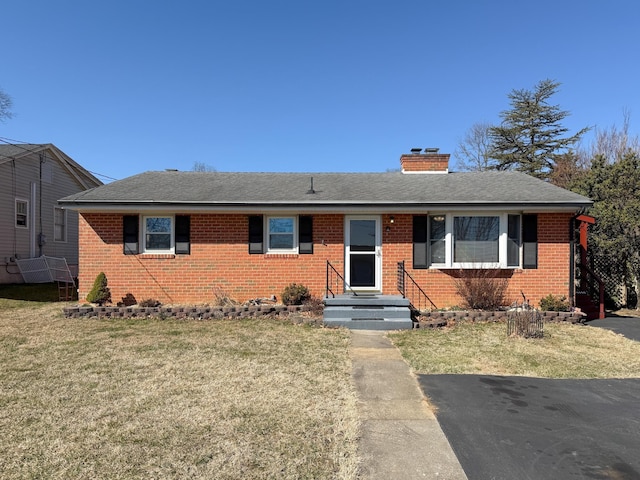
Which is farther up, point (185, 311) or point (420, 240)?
point (420, 240)

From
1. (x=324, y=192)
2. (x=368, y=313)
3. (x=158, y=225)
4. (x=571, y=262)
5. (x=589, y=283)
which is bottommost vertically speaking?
(x=368, y=313)

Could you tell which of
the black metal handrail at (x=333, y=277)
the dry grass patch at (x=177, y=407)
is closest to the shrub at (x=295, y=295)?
the black metal handrail at (x=333, y=277)

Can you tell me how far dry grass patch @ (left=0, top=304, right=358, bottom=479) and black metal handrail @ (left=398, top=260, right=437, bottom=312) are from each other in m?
3.13

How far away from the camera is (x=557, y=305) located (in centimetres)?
903

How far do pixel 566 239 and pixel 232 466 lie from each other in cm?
975

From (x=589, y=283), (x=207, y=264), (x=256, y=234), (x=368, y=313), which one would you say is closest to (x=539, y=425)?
(x=368, y=313)

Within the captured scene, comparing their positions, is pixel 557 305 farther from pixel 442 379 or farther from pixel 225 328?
pixel 225 328

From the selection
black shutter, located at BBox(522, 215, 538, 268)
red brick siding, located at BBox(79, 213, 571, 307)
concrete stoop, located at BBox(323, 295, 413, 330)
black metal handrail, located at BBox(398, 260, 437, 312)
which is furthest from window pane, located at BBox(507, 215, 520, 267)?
concrete stoop, located at BBox(323, 295, 413, 330)

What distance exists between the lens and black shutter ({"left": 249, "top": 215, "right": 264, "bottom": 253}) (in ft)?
32.5

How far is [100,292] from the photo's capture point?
958 cm

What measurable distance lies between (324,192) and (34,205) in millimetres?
Result: 13531

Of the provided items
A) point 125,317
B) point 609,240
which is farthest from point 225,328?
point 609,240

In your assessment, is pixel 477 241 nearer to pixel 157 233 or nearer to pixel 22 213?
pixel 157 233

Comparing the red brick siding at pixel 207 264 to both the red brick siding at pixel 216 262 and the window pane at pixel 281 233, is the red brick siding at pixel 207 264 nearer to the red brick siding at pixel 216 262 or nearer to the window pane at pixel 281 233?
the red brick siding at pixel 216 262
